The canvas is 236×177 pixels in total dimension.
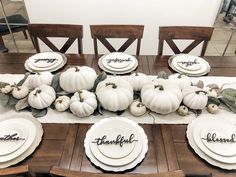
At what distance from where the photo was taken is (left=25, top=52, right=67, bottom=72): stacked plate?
4.34 feet

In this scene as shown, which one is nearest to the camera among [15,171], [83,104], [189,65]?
[15,171]

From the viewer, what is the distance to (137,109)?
39.1 inches

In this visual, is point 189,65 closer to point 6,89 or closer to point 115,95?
point 115,95

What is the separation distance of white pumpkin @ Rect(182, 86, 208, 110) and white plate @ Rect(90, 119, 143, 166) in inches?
12.0

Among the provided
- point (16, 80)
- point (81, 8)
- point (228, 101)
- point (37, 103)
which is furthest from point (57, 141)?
point (81, 8)

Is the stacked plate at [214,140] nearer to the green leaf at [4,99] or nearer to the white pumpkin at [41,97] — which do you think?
the white pumpkin at [41,97]

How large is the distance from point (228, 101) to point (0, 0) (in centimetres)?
260

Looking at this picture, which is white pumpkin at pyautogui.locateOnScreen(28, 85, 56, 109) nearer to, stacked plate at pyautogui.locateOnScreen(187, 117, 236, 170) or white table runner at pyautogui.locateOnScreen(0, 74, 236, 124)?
white table runner at pyautogui.locateOnScreen(0, 74, 236, 124)

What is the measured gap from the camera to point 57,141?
91cm

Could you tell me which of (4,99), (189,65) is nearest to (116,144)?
(4,99)

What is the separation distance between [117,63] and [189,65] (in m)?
0.48

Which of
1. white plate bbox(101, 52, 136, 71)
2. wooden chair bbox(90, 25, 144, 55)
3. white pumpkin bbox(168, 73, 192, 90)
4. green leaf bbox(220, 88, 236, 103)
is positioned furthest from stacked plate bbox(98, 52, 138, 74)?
green leaf bbox(220, 88, 236, 103)

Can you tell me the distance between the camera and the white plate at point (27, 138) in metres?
0.83

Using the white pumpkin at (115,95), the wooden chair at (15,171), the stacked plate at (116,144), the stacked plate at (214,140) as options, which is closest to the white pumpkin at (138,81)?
the white pumpkin at (115,95)
